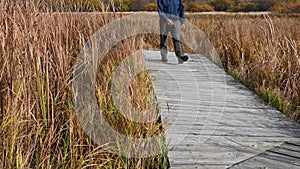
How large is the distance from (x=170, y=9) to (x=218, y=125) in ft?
9.37

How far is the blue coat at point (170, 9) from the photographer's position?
554 centimetres

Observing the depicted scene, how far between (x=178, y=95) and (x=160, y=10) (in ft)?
6.34

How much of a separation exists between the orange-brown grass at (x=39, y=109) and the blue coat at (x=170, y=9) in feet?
9.14

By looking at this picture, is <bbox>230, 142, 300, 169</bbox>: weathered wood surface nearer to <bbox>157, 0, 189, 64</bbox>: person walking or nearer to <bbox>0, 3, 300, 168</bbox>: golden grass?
<bbox>0, 3, 300, 168</bbox>: golden grass

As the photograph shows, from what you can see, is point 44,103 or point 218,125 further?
point 218,125

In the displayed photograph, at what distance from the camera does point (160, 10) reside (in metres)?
5.61

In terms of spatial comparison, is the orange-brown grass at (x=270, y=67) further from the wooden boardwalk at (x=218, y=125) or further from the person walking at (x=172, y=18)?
the person walking at (x=172, y=18)

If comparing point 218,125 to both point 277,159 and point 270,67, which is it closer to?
point 277,159

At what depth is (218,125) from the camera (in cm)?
300

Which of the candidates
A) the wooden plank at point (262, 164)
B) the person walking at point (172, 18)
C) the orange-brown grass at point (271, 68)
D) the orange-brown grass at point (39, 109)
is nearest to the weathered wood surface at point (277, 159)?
the wooden plank at point (262, 164)

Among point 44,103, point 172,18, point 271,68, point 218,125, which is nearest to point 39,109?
point 44,103

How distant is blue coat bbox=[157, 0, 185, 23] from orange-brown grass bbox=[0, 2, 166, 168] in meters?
2.79

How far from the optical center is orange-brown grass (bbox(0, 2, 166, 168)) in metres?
2.13

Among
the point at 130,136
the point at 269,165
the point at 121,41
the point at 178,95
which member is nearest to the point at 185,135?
the point at 130,136
